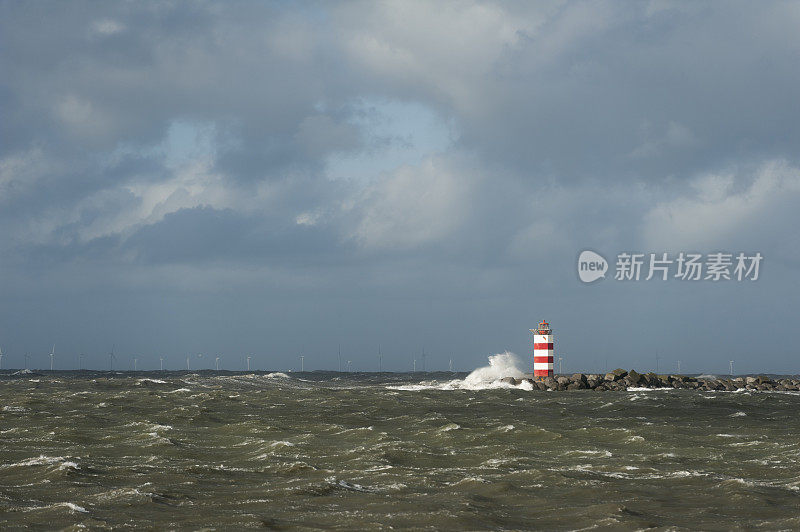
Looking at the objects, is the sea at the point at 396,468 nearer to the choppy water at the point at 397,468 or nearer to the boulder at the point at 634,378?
the choppy water at the point at 397,468

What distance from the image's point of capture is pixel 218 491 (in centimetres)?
1812

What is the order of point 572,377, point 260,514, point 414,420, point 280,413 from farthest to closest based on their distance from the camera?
point 572,377 → point 280,413 → point 414,420 → point 260,514

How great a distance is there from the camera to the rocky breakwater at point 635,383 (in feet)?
194

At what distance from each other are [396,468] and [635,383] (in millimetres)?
44888

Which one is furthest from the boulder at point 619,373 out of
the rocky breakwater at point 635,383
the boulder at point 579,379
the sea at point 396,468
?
the sea at point 396,468

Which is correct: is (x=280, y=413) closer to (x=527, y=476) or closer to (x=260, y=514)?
(x=527, y=476)

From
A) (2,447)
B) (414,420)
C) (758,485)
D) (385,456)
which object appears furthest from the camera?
(414,420)

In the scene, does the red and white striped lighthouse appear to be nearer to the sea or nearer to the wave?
the wave

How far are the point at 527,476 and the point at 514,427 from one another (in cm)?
989

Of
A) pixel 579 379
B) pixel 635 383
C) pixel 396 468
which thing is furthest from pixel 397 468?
pixel 635 383

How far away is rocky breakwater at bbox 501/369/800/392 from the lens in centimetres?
5903

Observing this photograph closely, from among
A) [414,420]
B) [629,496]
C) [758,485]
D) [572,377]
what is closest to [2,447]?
[414,420]

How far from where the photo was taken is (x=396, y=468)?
69.2 feet

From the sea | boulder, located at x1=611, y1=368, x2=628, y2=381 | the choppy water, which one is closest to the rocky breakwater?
boulder, located at x1=611, y1=368, x2=628, y2=381
